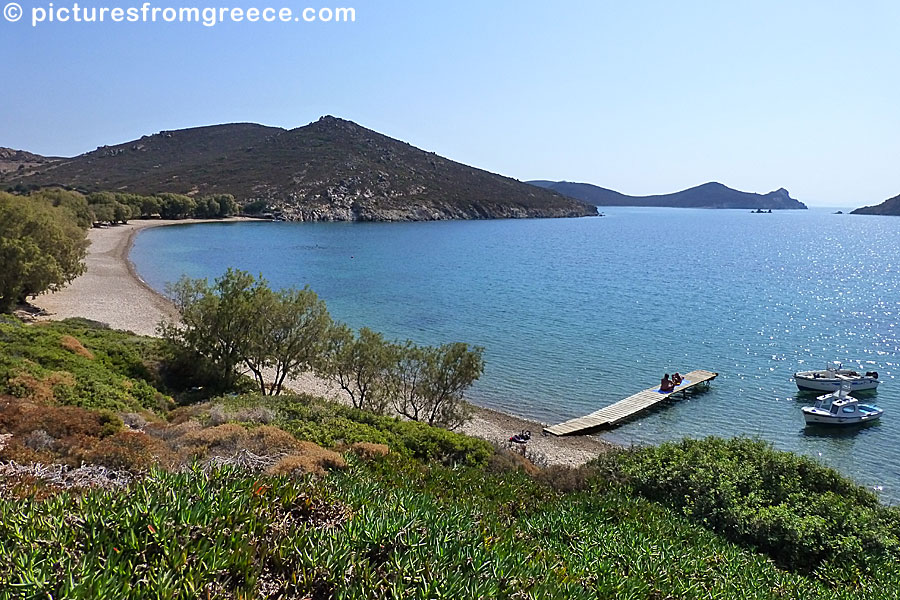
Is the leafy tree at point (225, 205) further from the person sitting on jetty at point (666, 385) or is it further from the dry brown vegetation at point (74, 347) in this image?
the person sitting on jetty at point (666, 385)

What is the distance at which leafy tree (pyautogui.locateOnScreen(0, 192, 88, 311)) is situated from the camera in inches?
1201

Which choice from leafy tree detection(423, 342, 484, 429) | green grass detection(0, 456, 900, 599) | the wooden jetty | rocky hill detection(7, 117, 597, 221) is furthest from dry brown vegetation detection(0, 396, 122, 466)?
rocky hill detection(7, 117, 597, 221)

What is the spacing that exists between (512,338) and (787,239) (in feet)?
432

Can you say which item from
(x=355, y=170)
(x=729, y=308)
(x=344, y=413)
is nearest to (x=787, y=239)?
(x=729, y=308)

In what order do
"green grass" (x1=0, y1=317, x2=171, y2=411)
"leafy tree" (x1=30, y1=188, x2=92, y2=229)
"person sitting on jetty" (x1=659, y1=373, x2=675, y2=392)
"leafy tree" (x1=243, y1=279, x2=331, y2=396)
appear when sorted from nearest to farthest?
"green grass" (x1=0, y1=317, x2=171, y2=411)
"leafy tree" (x1=243, y1=279, x2=331, y2=396)
"person sitting on jetty" (x1=659, y1=373, x2=675, y2=392)
"leafy tree" (x1=30, y1=188, x2=92, y2=229)

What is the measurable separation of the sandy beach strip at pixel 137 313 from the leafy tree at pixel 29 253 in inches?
106

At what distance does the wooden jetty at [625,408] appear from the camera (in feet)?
80.9

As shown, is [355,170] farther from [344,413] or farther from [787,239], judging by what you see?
[344,413]

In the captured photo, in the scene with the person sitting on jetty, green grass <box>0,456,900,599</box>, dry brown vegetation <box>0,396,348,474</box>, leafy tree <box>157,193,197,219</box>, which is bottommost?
the person sitting on jetty

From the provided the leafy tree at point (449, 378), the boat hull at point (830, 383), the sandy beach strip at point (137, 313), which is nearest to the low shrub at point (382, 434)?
the leafy tree at point (449, 378)

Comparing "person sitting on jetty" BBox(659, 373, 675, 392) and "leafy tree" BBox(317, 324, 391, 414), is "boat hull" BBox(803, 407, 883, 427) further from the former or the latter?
"leafy tree" BBox(317, 324, 391, 414)

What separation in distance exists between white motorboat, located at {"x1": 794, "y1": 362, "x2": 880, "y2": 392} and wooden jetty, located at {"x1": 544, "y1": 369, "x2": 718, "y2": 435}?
14.3ft

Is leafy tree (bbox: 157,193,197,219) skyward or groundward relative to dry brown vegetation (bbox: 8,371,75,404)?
skyward

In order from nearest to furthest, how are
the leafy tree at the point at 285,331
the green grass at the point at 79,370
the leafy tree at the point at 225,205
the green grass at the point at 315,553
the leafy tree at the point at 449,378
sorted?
the green grass at the point at 315,553 < the green grass at the point at 79,370 < the leafy tree at the point at 449,378 < the leafy tree at the point at 285,331 < the leafy tree at the point at 225,205
